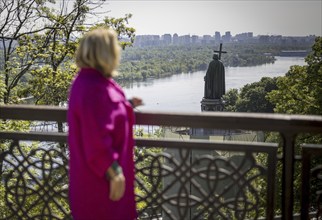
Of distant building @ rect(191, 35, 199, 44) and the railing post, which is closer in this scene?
the railing post

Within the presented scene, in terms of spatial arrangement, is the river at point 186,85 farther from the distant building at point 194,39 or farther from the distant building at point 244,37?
the distant building at point 194,39

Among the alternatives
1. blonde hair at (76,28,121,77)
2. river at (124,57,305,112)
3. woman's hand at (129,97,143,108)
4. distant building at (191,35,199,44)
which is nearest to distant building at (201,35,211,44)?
distant building at (191,35,199,44)

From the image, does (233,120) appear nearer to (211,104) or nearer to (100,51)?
(100,51)

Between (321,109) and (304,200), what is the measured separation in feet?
47.1

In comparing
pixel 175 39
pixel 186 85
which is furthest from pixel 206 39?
pixel 186 85

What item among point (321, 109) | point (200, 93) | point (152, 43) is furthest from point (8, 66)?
point (152, 43)

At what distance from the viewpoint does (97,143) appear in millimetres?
1985

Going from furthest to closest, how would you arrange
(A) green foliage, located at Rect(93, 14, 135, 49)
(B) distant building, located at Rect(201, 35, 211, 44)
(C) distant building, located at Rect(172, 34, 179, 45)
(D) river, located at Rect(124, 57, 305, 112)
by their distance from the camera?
(B) distant building, located at Rect(201, 35, 211, 44), (C) distant building, located at Rect(172, 34, 179, 45), (D) river, located at Rect(124, 57, 305, 112), (A) green foliage, located at Rect(93, 14, 135, 49)

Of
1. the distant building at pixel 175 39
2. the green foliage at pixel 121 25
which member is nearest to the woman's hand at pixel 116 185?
the green foliage at pixel 121 25

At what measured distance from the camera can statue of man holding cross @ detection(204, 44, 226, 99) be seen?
61.4 ft

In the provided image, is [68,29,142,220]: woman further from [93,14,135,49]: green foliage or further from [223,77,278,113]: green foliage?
[223,77,278,113]: green foliage

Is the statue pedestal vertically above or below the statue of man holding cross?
below

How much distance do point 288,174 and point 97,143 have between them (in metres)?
1.35

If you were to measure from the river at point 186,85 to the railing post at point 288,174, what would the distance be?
63481 millimetres
